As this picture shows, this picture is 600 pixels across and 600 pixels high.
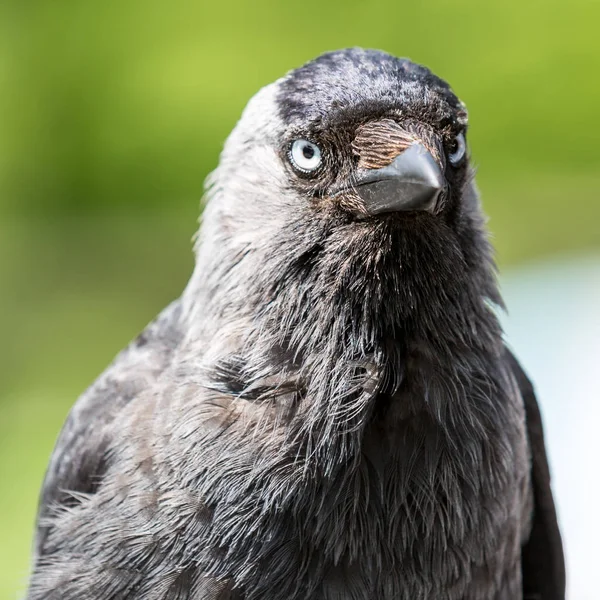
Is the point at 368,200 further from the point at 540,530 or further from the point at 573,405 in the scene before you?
the point at 573,405

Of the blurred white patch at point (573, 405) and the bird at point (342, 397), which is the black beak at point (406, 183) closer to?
the bird at point (342, 397)

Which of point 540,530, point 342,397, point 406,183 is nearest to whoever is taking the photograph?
point 406,183

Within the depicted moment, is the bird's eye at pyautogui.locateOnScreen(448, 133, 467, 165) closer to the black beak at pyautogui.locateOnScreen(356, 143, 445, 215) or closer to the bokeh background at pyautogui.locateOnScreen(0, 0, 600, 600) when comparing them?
the black beak at pyautogui.locateOnScreen(356, 143, 445, 215)

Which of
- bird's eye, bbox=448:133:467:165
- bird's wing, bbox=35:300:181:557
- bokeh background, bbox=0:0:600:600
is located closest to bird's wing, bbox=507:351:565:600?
bird's eye, bbox=448:133:467:165

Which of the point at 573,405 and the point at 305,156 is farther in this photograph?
the point at 573,405

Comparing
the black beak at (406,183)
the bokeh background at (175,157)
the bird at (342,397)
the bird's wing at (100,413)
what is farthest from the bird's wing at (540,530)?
the bokeh background at (175,157)

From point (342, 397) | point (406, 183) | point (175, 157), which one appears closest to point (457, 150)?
point (406, 183)
